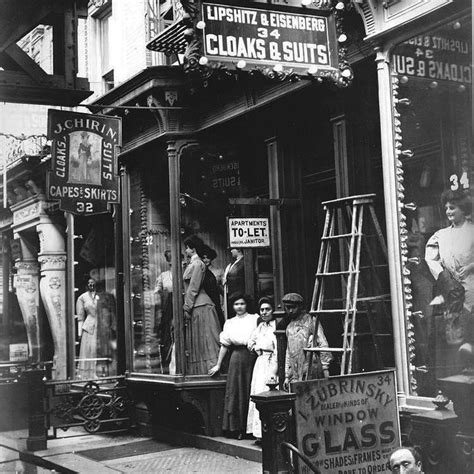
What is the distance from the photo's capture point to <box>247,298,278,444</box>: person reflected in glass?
9.51 metres

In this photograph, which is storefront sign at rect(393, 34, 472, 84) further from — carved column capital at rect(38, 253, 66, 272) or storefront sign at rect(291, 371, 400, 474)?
carved column capital at rect(38, 253, 66, 272)

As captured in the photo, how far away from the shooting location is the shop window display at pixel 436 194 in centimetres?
681

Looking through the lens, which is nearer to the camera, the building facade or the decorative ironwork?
the building facade

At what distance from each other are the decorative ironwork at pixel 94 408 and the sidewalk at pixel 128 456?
238mm

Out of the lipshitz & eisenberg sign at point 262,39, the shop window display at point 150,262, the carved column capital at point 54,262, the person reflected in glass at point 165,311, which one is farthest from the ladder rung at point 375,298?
the carved column capital at point 54,262

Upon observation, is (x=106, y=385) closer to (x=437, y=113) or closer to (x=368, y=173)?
(x=368, y=173)

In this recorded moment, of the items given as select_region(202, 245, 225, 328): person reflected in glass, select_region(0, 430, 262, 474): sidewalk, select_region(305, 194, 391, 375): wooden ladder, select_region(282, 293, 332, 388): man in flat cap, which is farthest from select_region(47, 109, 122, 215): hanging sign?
select_region(305, 194, 391, 375): wooden ladder

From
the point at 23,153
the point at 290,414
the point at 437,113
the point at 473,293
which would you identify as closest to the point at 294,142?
the point at 437,113

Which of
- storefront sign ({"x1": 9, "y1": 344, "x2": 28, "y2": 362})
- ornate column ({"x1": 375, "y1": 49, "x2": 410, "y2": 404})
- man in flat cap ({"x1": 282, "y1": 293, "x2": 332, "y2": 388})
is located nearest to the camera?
ornate column ({"x1": 375, "y1": 49, "x2": 410, "y2": 404})

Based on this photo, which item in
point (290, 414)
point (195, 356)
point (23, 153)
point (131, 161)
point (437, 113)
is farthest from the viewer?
point (23, 153)

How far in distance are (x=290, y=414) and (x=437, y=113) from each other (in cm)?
321

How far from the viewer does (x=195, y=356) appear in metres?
11.2

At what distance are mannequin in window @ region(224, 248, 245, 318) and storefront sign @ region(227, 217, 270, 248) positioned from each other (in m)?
1.17

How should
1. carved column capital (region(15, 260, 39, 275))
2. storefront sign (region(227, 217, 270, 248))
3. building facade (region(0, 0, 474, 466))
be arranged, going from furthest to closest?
carved column capital (region(15, 260, 39, 275))
storefront sign (region(227, 217, 270, 248))
building facade (region(0, 0, 474, 466))
